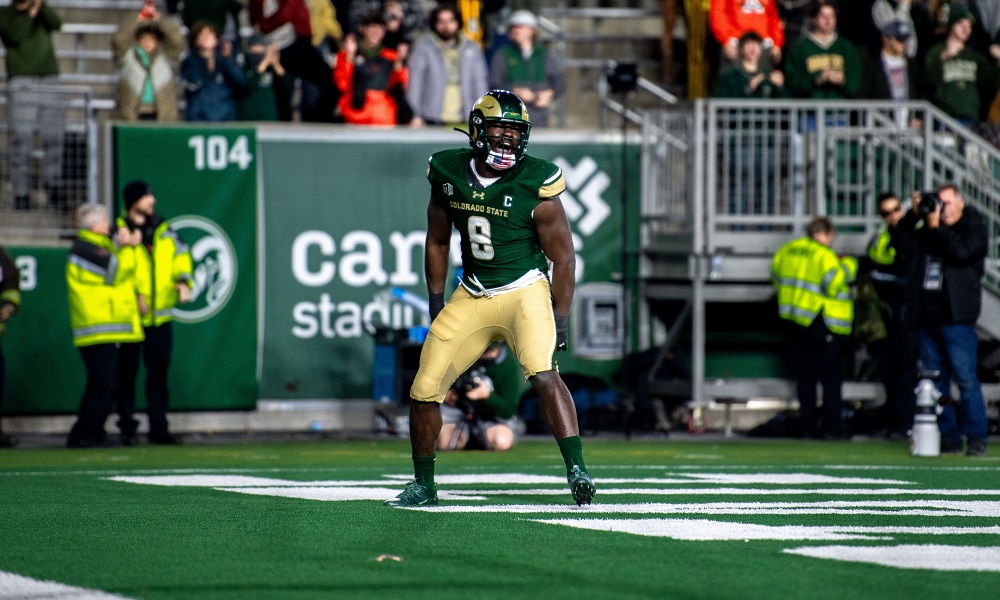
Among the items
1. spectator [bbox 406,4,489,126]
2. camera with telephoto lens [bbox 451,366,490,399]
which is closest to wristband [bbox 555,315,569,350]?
camera with telephoto lens [bbox 451,366,490,399]

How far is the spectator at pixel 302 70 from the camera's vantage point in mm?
17672

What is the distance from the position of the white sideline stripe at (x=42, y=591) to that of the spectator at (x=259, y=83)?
37.9 ft

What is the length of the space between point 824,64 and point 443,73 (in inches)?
153

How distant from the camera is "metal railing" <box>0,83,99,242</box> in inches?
647

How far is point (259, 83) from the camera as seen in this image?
1733 cm

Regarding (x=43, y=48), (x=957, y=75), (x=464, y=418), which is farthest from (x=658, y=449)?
(x=43, y=48)

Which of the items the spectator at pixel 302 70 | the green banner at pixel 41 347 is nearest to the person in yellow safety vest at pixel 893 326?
the spectator at pixel 302 70

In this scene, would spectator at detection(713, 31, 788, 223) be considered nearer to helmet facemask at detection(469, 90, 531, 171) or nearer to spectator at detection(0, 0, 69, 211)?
spectator at detection(0, 0, 69, 211)

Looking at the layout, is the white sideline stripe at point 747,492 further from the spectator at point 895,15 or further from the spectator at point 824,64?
the spectator at point 895,15

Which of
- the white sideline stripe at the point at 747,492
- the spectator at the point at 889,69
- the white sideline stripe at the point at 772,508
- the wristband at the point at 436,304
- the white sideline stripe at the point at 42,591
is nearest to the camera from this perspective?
the white sideline stripe at the point at 42,591

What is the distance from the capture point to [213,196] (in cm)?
1686

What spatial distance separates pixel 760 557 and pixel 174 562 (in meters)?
2.22

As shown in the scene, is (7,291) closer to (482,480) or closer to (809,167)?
(482,480)

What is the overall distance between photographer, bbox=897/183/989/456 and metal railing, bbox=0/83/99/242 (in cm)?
778
